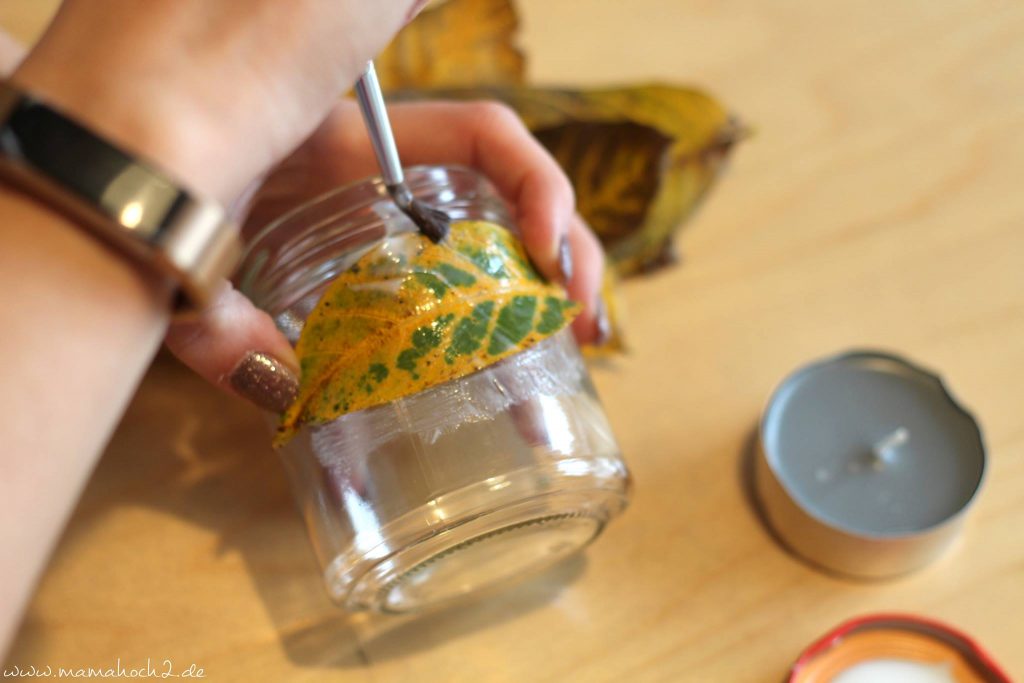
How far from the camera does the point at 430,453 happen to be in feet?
1.13

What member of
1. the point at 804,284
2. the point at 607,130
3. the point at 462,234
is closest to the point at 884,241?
the point at 804,284

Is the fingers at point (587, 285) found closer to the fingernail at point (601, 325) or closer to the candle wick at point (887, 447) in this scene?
the fingernail at point (601, 325)

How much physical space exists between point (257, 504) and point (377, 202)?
17cm

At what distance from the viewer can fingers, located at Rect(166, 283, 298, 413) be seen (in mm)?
347

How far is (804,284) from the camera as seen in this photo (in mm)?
523

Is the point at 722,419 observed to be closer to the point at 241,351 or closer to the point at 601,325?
the point at 601,325

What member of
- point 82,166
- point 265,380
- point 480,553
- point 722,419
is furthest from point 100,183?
point 722,419

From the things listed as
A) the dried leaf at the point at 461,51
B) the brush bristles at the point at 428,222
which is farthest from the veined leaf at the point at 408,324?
the dried leaf at the point at 461,51

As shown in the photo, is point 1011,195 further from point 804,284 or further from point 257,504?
point 257,504

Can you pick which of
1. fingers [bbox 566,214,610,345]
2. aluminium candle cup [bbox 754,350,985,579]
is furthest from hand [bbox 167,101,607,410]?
aluminium candle cup [bbox 754,350,985,579]

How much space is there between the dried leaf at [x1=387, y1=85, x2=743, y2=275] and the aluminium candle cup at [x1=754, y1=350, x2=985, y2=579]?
121mm

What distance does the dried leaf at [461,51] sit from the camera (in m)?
0.58

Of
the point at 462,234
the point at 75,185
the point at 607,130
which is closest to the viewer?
the point at 75,185

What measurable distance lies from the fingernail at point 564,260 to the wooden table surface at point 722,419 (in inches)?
3.9
